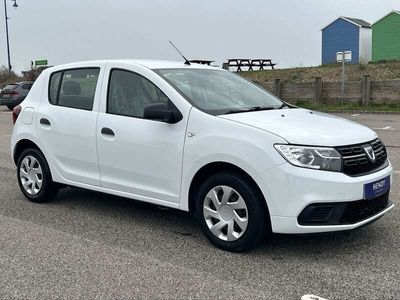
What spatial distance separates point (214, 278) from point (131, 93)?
2.18 meters

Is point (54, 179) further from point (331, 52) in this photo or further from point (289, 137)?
point (331, 52)

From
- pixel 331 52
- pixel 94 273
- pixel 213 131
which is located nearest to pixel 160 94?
pixel 213 131

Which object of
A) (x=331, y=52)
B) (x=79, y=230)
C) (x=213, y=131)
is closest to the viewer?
(x=213, y=131)

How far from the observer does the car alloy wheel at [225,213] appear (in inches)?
171

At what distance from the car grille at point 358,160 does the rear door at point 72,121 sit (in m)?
2.59

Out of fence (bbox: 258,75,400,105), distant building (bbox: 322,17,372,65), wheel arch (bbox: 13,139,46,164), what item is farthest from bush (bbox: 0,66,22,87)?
wheel arch (bbox: 13,139,46,164)

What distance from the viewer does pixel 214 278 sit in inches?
154

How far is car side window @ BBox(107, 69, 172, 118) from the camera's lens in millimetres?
5035

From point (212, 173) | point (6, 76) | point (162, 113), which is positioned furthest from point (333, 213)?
point (6, 76)

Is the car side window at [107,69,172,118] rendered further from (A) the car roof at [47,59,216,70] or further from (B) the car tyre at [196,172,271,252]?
(B) the car tyre at [196,172,271,252]

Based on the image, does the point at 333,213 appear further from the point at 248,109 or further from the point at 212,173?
the point at 248,109

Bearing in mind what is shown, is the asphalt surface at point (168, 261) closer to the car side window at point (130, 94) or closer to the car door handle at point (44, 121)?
the car door handle at point (44, 121)

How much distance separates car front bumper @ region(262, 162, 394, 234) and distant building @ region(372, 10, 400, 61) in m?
41.3

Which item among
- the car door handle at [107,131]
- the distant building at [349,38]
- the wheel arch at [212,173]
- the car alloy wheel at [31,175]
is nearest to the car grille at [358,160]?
the wheel arch at [212,173]
